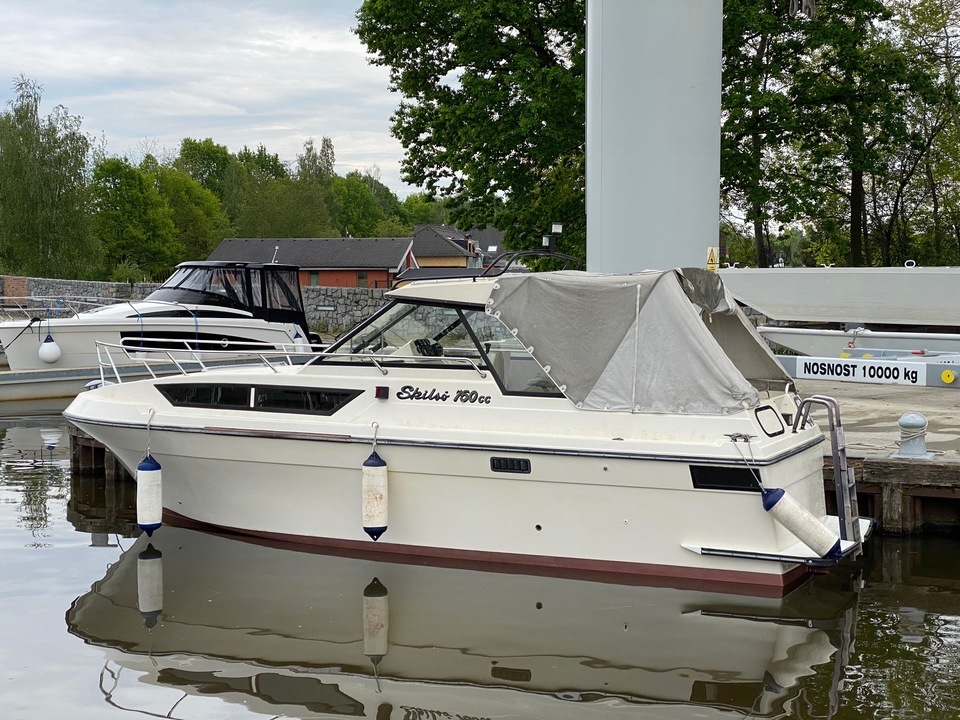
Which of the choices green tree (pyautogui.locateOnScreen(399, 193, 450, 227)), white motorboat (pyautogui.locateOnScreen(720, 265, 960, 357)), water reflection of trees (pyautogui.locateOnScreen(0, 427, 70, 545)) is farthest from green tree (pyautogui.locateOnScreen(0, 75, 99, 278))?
green tree (pyautogui.locateOnScreen(399, 193, 450, 227))

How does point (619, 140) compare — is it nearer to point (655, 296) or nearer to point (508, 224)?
point (655, 296)

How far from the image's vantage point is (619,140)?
11.6 metres

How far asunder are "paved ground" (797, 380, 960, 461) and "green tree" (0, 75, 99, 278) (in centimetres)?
4103

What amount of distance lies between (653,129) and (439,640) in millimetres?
6792

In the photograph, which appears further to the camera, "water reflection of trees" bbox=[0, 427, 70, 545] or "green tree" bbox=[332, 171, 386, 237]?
"green tree" bbox=[332, 171, 386, 237]

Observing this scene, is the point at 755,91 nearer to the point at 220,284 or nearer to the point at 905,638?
the point at 220,284

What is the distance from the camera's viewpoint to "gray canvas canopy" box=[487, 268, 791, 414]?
787 centimetres

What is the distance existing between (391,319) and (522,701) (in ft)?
12.9

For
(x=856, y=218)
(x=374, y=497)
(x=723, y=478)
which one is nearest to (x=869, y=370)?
(x=723, y=478)

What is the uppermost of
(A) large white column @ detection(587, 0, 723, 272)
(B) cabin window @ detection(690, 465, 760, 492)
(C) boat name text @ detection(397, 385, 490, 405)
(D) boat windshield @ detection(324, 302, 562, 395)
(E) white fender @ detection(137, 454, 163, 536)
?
(A) large white column @ detection(587, 0, 723, 272)

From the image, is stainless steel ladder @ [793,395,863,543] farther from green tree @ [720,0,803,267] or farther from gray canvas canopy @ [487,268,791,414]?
green tree @ [720,0,803,267]

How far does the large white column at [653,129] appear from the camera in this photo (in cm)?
1132

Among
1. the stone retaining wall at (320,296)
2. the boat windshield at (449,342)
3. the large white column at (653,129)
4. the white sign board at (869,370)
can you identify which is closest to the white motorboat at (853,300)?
the white sign board at (869,370)

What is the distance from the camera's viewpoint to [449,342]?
8781mm
